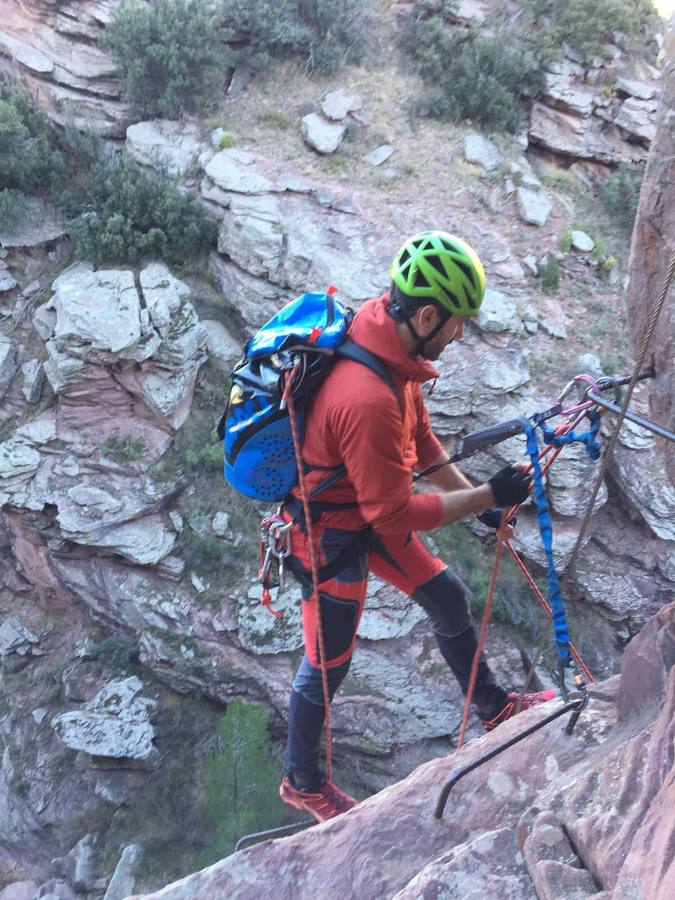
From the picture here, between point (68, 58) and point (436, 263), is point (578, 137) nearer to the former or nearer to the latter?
point (68, 58)

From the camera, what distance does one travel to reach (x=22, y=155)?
9086 mm

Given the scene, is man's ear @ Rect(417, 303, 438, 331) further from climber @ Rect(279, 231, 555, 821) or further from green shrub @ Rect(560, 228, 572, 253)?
green shrub @ Rect(560, 228, 572, 253)

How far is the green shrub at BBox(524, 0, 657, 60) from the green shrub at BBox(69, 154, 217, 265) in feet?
21.3

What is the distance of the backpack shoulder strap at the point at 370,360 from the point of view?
2.83 metres

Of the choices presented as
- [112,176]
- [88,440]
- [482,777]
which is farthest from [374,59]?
[482,777]

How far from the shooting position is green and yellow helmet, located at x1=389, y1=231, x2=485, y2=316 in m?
2.81

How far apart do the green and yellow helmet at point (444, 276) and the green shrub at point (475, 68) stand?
8.56 metres

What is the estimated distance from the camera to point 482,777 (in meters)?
2.86

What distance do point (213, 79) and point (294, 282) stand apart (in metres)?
3.83

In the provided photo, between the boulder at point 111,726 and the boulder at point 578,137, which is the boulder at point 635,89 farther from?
the boulder at point 111,726

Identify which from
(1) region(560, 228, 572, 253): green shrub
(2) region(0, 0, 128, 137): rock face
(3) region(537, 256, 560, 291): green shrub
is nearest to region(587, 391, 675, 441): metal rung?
(3) region(537, 256, 560, 291): green shrub

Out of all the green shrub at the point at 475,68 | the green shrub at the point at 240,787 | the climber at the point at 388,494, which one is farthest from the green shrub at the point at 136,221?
the climber at the point at 388,494

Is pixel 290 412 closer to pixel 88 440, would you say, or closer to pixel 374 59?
pixel 88 440

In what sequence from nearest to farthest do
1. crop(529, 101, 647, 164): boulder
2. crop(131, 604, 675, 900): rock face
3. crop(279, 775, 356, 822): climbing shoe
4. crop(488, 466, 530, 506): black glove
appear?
crop(131, 604, 675, 900): rock face < crop(488, 466, 530, 506): black glove < crop(279, 775, 356, 822): climbing shoe < crop(529, 101, 647, 164): boulder
